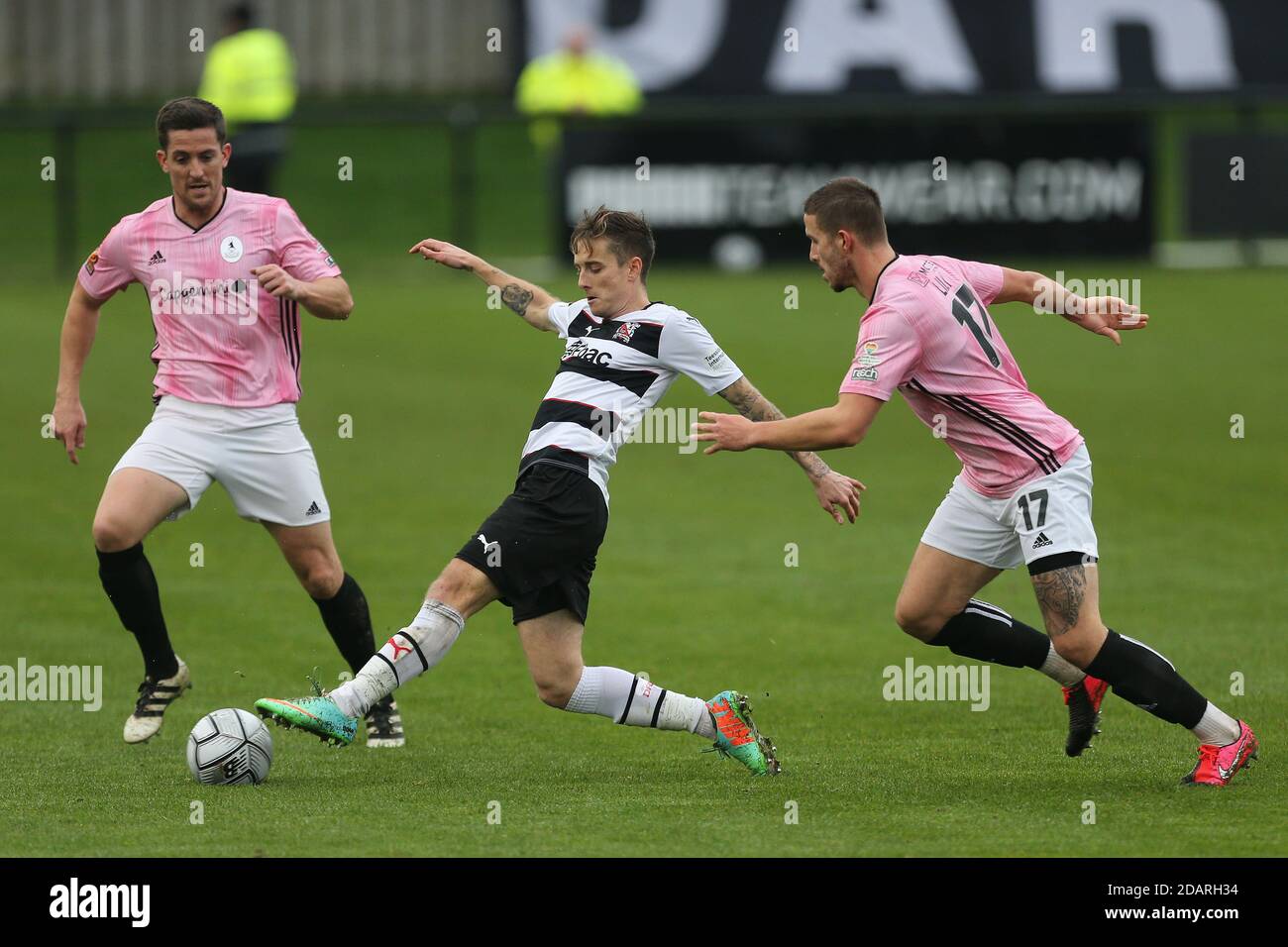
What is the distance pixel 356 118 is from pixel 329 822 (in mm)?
16084

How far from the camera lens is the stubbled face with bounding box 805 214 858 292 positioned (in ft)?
24.4

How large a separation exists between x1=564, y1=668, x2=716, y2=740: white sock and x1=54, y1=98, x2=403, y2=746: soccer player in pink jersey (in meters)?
1.14

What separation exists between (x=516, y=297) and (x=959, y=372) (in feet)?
6.37

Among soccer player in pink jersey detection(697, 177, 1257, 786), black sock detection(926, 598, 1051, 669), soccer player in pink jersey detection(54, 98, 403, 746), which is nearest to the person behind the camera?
soccer player in pink jersey detection(697, 177, 1257, 786)

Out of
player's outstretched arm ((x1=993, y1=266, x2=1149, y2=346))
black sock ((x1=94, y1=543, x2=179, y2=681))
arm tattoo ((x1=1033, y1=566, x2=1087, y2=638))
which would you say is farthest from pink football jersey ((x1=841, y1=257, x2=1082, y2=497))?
black sock ((x1=94, y1=543, x2=179, y2=681))

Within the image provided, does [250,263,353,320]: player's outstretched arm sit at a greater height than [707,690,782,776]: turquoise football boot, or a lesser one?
greater

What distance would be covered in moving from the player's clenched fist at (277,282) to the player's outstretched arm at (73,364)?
1037 mm

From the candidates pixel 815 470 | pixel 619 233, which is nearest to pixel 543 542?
pixel 815 470

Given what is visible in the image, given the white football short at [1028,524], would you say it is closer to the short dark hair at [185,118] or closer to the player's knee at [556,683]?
the player's knee at [556,683]

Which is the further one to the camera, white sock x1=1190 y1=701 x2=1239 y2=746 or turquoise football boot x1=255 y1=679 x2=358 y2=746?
white sock x1=1190 y1=701 x2=1239 y2=746

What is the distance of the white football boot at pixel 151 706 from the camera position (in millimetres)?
8430

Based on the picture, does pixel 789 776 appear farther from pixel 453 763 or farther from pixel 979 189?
pixel 979 189

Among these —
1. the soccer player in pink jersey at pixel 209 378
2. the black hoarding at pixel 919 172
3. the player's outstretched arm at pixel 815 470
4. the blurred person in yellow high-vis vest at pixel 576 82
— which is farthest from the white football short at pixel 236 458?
the blurred person in yellow high-vis vest at pixel 576 82

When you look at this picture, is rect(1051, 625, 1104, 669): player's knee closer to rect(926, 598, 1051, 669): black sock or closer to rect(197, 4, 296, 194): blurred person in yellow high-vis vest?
rect(926, 598, 1051, 669): black sock
